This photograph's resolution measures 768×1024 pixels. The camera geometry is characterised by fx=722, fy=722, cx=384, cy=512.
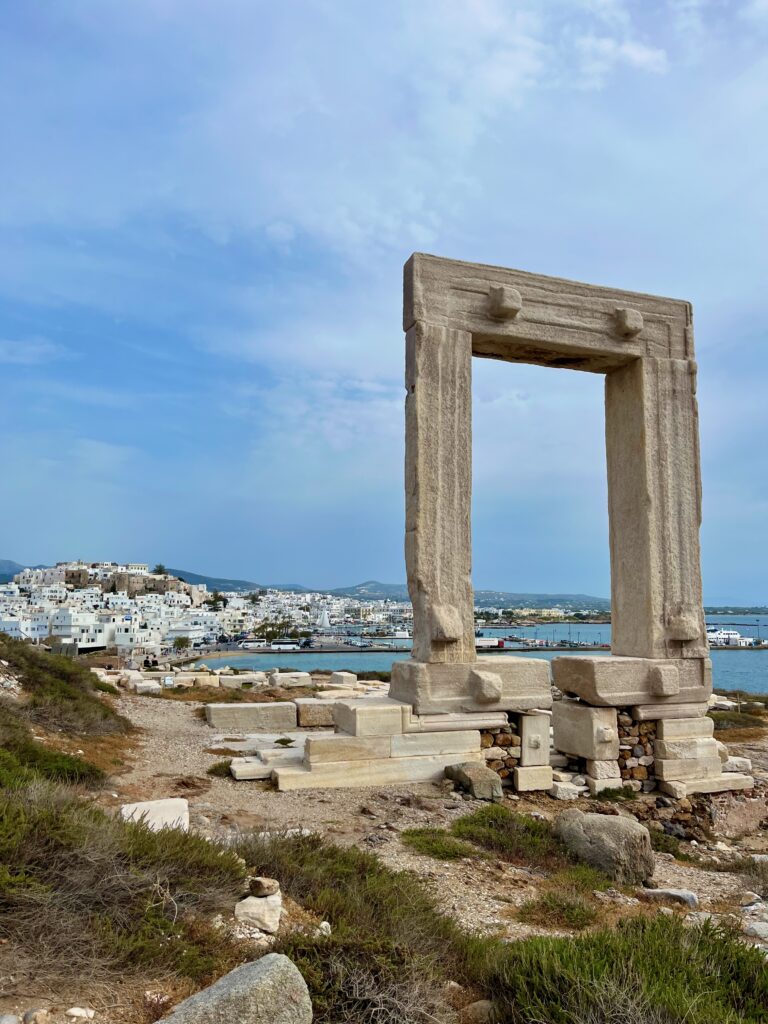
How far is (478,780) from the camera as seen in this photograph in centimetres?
753

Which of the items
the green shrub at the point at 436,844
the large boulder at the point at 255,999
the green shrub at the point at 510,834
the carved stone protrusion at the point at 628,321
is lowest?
the green shrub at the point at 510,834

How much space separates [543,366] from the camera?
1003 centimetres

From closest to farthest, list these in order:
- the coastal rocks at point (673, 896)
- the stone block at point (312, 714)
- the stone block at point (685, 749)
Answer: the coastal rocks at point (673, 896), the stone block at point (685, 749), the stone block at point (312, 714)

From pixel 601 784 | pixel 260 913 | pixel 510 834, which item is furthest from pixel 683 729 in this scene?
pixel 260 913

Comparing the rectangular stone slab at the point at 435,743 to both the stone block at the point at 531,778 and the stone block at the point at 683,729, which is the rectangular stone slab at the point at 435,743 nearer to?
the stone block at the point at 531,778

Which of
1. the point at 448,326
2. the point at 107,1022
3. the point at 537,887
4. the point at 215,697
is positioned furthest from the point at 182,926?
the point at 215,697

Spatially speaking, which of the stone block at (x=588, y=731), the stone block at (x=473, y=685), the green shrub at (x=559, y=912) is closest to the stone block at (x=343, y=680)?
the stone block at (x=588, y=731)

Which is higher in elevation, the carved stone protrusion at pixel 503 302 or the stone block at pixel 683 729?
the carved stone protrusion at pixel 503 302

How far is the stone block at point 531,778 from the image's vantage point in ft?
27.1

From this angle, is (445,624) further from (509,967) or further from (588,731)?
(509,967)

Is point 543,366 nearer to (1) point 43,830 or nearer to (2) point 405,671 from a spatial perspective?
(2) point 405,671

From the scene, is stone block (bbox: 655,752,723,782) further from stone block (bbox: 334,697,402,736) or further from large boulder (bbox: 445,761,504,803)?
Answer: stone block (bbox: 334,697,402,736)

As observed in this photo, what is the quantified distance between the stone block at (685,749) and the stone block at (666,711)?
0.29 m

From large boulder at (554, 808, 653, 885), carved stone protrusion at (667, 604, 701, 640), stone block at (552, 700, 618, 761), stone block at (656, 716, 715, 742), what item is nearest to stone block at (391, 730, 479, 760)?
stone block at (552, 700, 618, 761)
